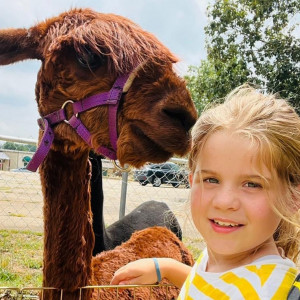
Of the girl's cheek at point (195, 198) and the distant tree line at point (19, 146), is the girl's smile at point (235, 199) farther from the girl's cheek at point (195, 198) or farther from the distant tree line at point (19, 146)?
the distant tree line at point (19, 146)

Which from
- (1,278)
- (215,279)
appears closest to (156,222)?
(1,278)

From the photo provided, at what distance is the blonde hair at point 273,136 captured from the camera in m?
1.23

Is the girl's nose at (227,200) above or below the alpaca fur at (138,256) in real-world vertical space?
above

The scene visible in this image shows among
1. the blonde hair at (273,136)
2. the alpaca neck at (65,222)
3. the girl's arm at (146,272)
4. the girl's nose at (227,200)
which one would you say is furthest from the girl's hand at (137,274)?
the girl's nose at (227,200)

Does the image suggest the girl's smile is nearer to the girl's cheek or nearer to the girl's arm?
the girl's cheek

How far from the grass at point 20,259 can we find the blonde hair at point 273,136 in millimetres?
3679

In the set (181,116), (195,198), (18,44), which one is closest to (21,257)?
(18,44)

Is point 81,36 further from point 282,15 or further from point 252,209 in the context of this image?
point 282,15

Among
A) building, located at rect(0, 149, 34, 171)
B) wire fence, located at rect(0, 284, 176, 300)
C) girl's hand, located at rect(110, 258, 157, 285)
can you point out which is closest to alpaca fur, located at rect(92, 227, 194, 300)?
wire fence, located at rect(0, 284, 176, 300)

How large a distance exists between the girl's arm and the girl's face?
2.18 ft

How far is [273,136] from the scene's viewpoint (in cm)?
128

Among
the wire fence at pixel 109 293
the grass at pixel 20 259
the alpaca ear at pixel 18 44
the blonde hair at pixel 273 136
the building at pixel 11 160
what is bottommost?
the grass at pixel 20 259

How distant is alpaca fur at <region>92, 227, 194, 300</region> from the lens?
2.43m

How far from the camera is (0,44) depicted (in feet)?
7.29
